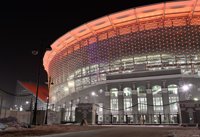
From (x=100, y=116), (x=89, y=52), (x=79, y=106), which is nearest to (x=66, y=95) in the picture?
(x=89, y=52)

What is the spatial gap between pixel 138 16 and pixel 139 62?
10.9m

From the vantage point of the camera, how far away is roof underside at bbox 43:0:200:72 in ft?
140

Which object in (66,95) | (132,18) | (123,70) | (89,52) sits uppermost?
(132,18)

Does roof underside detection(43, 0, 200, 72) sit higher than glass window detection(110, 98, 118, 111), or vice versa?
roof underside detection(43, 0, 200, 72)

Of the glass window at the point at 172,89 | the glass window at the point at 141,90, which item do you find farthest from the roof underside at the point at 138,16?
the glass window at the point at 172,89

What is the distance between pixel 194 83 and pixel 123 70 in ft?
52.7

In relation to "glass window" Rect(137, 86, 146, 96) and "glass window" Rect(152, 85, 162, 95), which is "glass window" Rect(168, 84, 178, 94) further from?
"glass window" Rect(137, 86, 146, 96)

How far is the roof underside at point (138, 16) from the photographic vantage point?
140ft

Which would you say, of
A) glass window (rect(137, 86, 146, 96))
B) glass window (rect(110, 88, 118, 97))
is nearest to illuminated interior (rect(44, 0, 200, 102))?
glass window (rect(110, 88, 118, 97))

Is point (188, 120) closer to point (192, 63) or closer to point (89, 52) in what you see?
point (192, 63)

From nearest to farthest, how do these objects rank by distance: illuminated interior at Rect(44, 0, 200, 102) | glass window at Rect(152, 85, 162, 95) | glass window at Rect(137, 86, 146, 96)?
glass window at Rect(152, 85, 162, 95), glass window at Rect(137, 86, 146, 96), illuminated interior at Rect(44, 0, 200, 102)

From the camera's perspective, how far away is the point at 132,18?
46562 millimetres

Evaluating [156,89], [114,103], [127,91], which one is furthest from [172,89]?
[114,103]

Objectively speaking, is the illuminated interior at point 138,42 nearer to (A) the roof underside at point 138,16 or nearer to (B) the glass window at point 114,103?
(A) the roof underside at point 138,16
